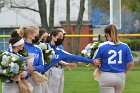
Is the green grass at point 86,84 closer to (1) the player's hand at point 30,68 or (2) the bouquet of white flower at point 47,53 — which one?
(2) the bouquet of white flower at point 47,53

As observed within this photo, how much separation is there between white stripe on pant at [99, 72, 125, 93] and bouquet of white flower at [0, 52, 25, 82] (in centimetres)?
192

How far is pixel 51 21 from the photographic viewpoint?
3962 cm

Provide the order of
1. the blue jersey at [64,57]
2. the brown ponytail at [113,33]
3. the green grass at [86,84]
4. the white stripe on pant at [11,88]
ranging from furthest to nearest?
1. the green grass at [86,84]
2. the blue jersey at [64,57]
3. the brown ponytail at [113,33]
4. the white stripe on pant at [11,88]

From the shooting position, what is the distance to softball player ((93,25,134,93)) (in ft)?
35.0

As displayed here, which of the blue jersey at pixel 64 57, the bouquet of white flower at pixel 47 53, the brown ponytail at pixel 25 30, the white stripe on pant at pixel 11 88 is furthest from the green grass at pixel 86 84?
the white stripe on pant at pixel 11 88

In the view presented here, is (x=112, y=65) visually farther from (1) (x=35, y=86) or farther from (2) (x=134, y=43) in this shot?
(2) (x=134, y=43)

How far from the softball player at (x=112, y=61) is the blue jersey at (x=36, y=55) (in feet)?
4.23

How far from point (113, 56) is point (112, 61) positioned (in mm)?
107

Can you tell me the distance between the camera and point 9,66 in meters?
9.51

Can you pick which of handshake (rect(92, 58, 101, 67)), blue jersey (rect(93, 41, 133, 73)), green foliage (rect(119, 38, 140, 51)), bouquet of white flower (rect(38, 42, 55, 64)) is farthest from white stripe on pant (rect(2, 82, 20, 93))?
green foliage (rect(119, 38, 140, 51))

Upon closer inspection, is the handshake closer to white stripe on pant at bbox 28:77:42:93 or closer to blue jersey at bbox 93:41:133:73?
blue jersey at bbox 93:41:133:73

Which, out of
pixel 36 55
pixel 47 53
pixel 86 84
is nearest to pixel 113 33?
pixel 47 53

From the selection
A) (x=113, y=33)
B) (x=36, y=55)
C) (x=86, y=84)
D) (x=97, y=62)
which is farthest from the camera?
(x=86, y=84)

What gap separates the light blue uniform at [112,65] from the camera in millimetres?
10688
